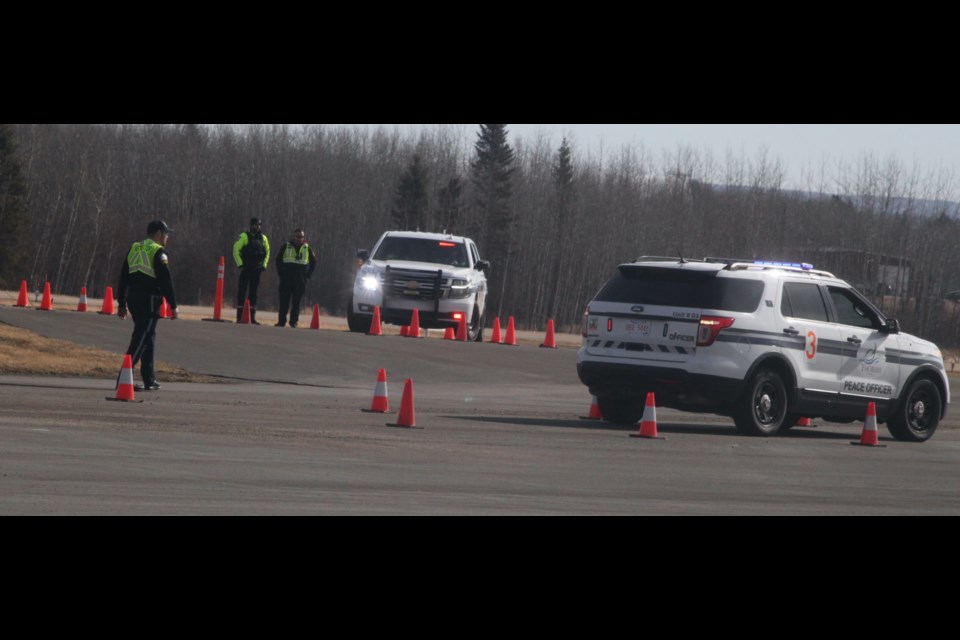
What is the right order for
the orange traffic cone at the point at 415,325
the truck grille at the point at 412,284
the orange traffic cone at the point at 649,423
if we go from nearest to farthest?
the orange traffic cone at the point at 649,423 → the orange traffic cone at the point at 415,325 → the truck grille at the point at 412,284

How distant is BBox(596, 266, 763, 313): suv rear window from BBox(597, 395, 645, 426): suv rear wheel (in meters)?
1.55

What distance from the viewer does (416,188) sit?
333ft

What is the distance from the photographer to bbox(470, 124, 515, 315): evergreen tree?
355ft

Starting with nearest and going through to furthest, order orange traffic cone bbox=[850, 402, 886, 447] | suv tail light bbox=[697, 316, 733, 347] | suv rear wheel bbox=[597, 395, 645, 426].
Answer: suv tail light bbox=[697, 316, 733, 347]
orange traffic cone bbox=[850, 402, 886, 447]
suv rear wheel bbox=[597, 395, 645, 426]

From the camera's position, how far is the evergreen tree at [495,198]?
108062 mm

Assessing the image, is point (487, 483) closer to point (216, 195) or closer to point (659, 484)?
point (659, 484)

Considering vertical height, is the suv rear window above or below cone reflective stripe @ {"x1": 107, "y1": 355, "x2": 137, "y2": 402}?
above

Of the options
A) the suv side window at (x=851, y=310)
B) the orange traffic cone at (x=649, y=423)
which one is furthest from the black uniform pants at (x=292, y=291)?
the orange traffic cone at (x=649, y=423)

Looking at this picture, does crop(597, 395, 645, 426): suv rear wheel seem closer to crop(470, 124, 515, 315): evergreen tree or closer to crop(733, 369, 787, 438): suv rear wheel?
crop(733, 369, 787, 438): suv rear wheel

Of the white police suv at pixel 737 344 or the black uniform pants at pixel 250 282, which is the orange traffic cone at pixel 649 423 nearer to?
the white police suv at pixel 737 344

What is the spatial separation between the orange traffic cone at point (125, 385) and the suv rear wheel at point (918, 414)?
945 centimetres

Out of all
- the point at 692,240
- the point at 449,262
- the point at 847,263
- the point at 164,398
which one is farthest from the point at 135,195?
the point at 164,398

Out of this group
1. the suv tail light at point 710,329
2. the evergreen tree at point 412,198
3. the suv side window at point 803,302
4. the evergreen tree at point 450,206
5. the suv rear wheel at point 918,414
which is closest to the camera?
the suv tail light at point 710,329

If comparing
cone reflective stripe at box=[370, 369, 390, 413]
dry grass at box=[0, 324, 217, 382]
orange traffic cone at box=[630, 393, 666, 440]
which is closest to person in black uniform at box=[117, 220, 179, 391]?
cone reflective stripe at box=[370, 369, 390, 413]
